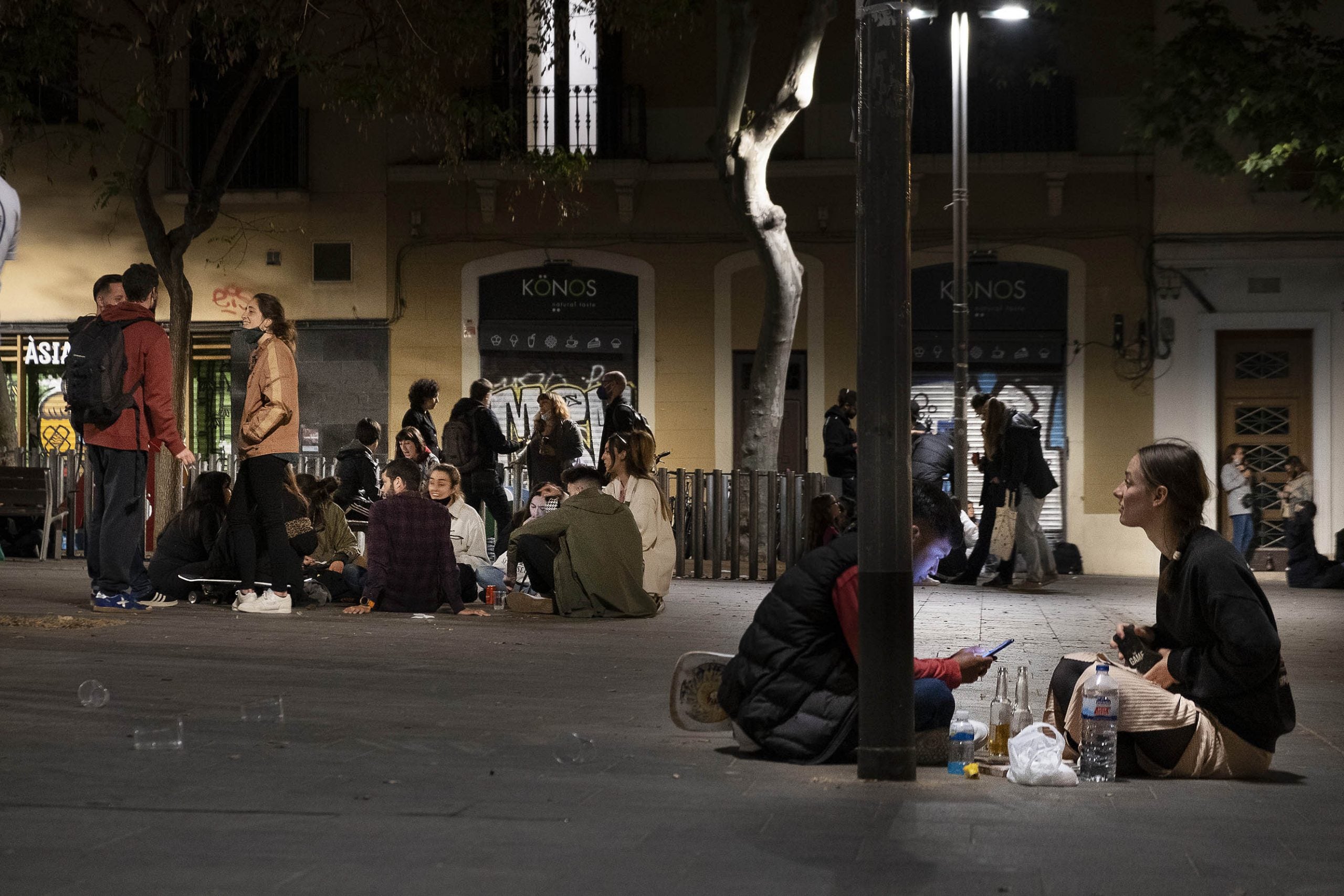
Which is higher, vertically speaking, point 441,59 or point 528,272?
point 441,59

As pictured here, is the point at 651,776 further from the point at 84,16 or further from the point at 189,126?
the point at 189,126

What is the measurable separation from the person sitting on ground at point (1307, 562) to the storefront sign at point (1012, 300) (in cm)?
487

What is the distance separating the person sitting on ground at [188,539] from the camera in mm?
11953

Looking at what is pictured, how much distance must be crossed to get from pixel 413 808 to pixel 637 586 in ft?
23.4

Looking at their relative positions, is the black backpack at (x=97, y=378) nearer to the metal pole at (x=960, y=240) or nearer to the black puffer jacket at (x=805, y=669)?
the black puffer jacket at (x=805, y=669)

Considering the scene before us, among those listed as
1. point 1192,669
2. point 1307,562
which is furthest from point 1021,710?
point 1307,562

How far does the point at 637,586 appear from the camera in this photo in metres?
12.1

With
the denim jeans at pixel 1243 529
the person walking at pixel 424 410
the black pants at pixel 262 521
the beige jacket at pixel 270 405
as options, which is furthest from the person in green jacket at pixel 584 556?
the denim jeans at pixel 1243 529

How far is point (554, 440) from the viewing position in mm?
15922

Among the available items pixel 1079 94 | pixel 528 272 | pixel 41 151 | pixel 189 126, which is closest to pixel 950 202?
pixel 1079 94

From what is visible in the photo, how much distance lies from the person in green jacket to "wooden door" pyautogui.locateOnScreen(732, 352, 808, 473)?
10097mm

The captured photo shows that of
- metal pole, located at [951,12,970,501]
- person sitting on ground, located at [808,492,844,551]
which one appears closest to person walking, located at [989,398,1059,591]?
metal pole, located at [951,12,970,501]

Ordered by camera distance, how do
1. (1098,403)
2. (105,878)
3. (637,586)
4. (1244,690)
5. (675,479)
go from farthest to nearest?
1. (1098,403)
2. (675,479)
3. (637,586)
4. (1244,690)
5. (105,878)

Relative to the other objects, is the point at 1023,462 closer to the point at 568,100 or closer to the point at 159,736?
the point at 568,100
